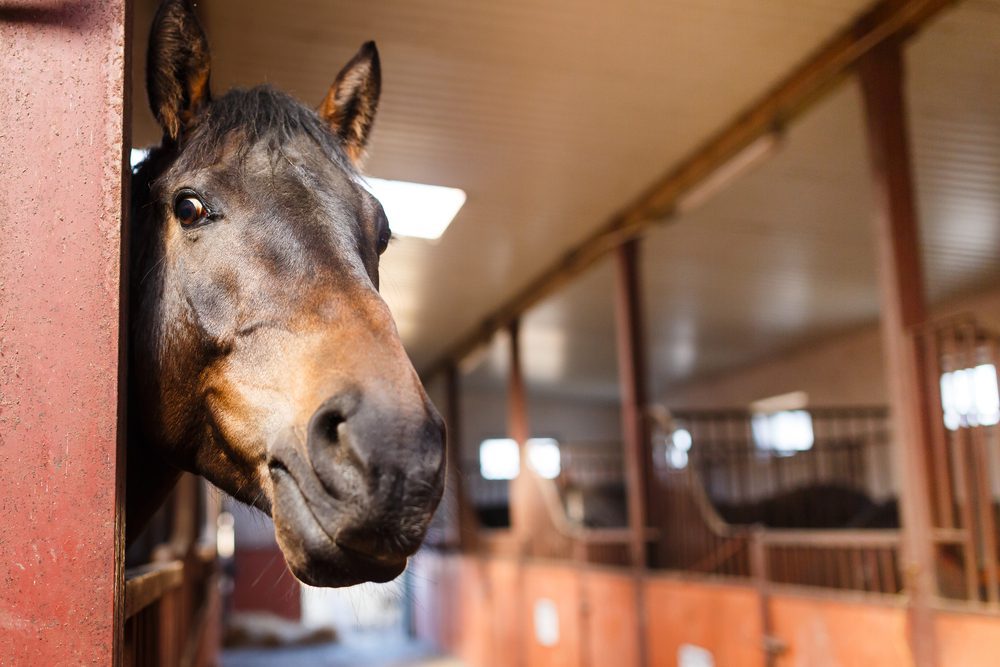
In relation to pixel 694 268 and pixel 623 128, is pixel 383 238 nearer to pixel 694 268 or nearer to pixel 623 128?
pixel 623 128

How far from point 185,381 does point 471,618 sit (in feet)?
→ 31.0

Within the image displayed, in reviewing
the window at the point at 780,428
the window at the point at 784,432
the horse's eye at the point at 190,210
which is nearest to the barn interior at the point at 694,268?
the horse's eye at the point at 190,210

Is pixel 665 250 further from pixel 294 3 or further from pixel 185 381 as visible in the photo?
pixel 185 381

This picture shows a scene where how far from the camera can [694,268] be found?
27.9 ft

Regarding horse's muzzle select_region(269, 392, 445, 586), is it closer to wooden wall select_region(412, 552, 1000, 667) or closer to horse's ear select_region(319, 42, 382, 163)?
wooden wall select_region(412, 552, 1000, 667)

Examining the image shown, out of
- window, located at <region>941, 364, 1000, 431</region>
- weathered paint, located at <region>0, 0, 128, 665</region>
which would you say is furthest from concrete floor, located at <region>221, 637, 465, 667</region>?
weathered paint, located at <region>0, 0, 128, 665</region>

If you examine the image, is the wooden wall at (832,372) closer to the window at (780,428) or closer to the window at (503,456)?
the window at (780,428)

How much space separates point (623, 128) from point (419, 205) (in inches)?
65.0

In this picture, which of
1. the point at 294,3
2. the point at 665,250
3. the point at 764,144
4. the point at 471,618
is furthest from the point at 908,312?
the point at 471,618

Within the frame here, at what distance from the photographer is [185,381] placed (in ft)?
4.24

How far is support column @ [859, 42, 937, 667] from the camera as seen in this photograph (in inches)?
132

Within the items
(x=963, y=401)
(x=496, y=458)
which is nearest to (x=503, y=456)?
(x=496, y=458)

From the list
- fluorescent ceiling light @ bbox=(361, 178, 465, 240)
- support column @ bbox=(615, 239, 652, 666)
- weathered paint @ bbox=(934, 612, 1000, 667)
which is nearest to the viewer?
weathered paint @ bbox=(934, 612, 1000, 667)

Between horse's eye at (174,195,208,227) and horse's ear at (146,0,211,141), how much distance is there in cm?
14
